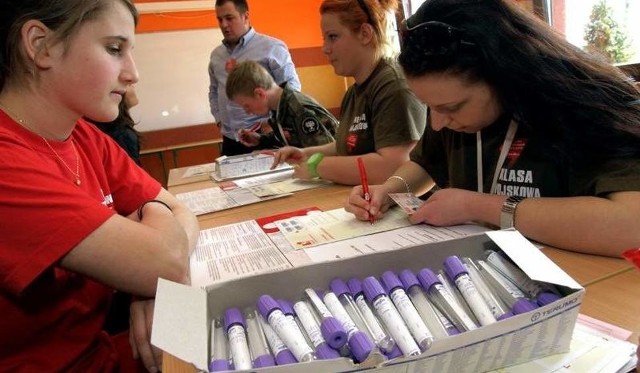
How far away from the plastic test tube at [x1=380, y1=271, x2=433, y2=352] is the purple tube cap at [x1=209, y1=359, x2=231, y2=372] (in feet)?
0.60

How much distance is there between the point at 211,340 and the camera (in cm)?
46

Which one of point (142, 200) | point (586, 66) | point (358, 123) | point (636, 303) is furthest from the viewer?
point (358, 123)

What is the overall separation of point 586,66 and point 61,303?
105 centimetres

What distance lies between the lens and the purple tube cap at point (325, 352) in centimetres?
43

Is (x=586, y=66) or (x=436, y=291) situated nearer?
(x=436, y=291)

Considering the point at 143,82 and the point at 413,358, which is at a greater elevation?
the point at 143,82

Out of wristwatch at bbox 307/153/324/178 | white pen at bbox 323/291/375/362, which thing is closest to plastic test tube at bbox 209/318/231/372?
white pen at bbox 323/291/375/362

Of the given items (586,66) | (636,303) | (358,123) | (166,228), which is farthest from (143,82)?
(636,303)

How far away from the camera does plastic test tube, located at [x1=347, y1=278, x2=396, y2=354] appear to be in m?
0.43

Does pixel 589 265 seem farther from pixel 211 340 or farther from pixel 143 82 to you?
pixel 143 82

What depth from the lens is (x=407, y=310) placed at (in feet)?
1.54

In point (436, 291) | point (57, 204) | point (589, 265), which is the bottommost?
point (589, 265)

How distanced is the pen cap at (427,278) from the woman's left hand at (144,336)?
390mm

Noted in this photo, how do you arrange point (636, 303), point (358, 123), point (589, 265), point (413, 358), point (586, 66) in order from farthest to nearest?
point (358, 123) < point (586, 66) < point (589, 265) < point (636, 303) < point (413, 358)
